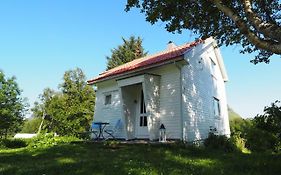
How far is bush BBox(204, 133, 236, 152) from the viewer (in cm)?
1572

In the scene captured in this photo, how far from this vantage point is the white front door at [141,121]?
1805cm

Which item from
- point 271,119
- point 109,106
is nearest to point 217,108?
point 109,106

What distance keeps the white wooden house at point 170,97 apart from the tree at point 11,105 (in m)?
32.6

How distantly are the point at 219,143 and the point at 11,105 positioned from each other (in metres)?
45.1

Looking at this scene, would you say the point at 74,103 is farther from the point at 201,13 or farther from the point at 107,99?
the point at 201,13

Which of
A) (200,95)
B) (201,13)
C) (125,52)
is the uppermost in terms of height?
(125,52)

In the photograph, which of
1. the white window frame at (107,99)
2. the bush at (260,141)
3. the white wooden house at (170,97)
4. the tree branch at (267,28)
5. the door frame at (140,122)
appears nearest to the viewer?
the tree branch at (267,28)

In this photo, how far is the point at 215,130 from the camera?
1927 cm

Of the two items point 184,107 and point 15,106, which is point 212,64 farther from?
point 15,106

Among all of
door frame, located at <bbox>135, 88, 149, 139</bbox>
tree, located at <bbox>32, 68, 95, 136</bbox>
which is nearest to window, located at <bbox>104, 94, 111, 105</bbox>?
door frame, located at <bbox>135, 88, 149, 139</bbox>

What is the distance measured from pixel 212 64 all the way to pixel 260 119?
531 inches

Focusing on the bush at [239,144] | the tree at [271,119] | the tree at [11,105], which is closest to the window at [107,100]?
the bush at [239,144]

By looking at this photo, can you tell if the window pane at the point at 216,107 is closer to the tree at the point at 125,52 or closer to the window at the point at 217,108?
the window at the point at 217,108

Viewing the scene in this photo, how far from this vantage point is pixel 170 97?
1683 centimetres
